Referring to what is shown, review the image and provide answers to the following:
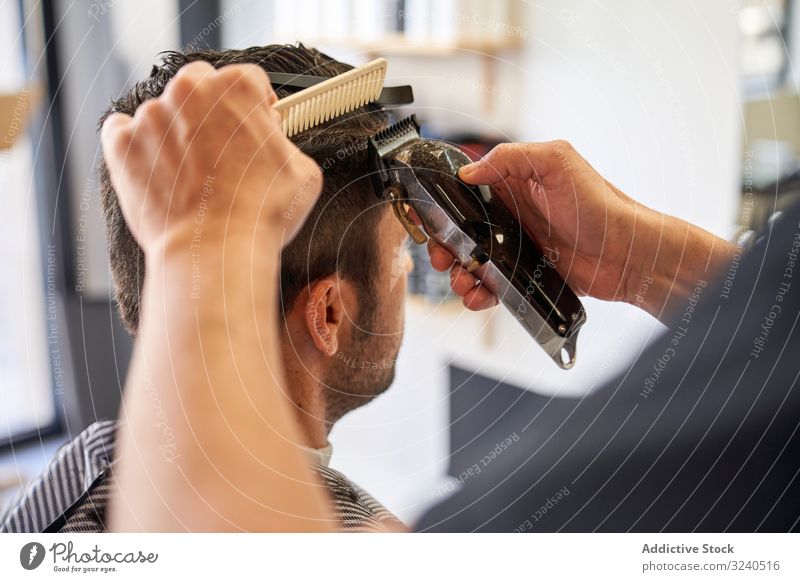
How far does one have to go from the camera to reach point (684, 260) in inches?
25.5

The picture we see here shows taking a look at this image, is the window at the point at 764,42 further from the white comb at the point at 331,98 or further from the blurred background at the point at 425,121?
the white comb at the point at 331,98

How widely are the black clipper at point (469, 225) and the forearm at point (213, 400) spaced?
0.38 ft

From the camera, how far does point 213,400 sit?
48 cm

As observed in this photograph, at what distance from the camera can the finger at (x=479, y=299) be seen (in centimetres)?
63

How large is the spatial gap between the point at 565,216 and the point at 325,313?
0.24m

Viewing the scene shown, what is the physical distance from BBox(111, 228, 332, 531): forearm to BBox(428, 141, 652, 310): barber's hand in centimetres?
18

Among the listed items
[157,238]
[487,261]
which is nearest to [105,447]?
[157,238]

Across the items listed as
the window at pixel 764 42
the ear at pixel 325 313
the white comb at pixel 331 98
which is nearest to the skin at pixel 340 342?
the ear at pixel 325 313

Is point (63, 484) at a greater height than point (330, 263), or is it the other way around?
point (330, 263)

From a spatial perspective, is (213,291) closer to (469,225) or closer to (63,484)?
(469,225)
